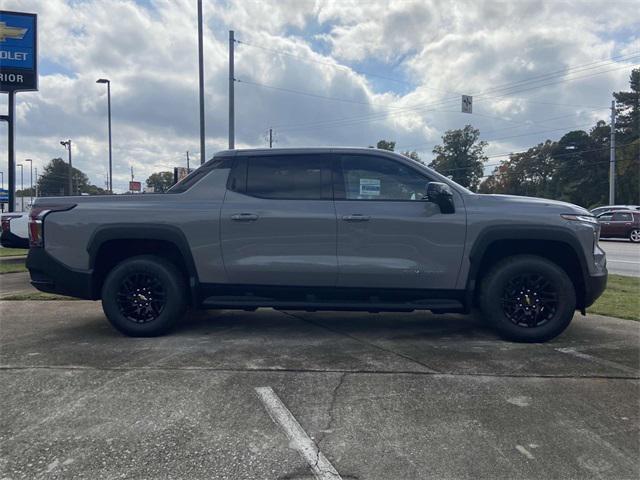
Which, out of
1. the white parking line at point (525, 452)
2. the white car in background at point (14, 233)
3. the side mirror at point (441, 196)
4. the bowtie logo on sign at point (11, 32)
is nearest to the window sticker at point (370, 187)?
the side mirror at point (441, 196)

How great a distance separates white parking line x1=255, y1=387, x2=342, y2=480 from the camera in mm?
2506

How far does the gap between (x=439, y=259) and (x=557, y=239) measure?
3.63 ft

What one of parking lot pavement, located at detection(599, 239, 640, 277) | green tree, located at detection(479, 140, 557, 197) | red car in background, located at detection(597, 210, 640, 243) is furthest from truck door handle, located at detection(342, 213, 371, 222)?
green tree, located at detection(479, 140, 557, 197)

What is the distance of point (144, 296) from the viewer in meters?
4.93

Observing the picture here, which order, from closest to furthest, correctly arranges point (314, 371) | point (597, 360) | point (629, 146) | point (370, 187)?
point (314, 371) < point (597, 360) < point (370, 187) < point (629, 146)

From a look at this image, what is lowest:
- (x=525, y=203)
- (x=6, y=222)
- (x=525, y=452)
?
(x=525, y=452)

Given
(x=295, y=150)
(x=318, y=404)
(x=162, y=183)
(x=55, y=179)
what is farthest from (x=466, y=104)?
(x=55, y=179)

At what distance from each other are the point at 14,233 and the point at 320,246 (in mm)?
8352

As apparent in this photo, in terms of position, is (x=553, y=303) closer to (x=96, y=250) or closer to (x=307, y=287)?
(x=307, y=287)

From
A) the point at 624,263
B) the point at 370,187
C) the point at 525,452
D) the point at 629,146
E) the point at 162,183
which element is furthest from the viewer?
the point at 629,146

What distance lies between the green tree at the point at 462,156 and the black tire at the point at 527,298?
72.4 meters

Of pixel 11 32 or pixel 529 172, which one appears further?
pixel 529 172

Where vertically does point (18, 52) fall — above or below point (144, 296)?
above

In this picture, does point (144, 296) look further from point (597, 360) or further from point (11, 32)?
point (11, 32)
